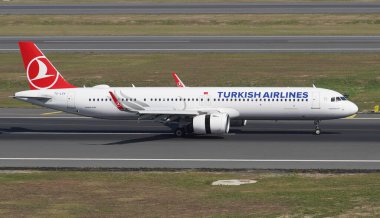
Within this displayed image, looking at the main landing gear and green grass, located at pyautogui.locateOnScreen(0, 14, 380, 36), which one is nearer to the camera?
the main landing gear

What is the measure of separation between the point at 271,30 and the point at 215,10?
24.5m

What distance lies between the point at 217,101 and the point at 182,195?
853 inches

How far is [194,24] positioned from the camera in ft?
423

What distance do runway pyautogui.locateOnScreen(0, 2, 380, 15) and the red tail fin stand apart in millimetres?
78543

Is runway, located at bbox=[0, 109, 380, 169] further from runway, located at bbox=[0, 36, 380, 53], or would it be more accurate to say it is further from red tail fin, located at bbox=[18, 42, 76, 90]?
runway, located at bbox=[0, 36, 380, 53]

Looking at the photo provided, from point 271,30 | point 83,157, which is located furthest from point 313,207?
point 271,30

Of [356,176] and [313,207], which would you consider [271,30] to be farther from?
[313,207]

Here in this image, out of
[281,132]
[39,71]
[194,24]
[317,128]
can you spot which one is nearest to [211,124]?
[281,132]

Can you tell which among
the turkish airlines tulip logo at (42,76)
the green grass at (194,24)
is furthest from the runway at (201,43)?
the turkish airlines tulip logo at (42,76)

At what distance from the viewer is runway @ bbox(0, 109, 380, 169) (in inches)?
1993

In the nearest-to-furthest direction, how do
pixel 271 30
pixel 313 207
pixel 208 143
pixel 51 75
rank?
pixel 313 207 → pixel 208 143 → pixel 51 75 → pixel 271 30

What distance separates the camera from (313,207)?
121 feet

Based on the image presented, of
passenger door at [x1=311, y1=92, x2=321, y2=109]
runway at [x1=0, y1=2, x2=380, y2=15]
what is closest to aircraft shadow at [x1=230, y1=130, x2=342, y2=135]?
passenger door at [x1=311, y1=92, x2=321, y2=109]

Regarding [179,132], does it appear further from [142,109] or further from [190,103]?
[142,109]
